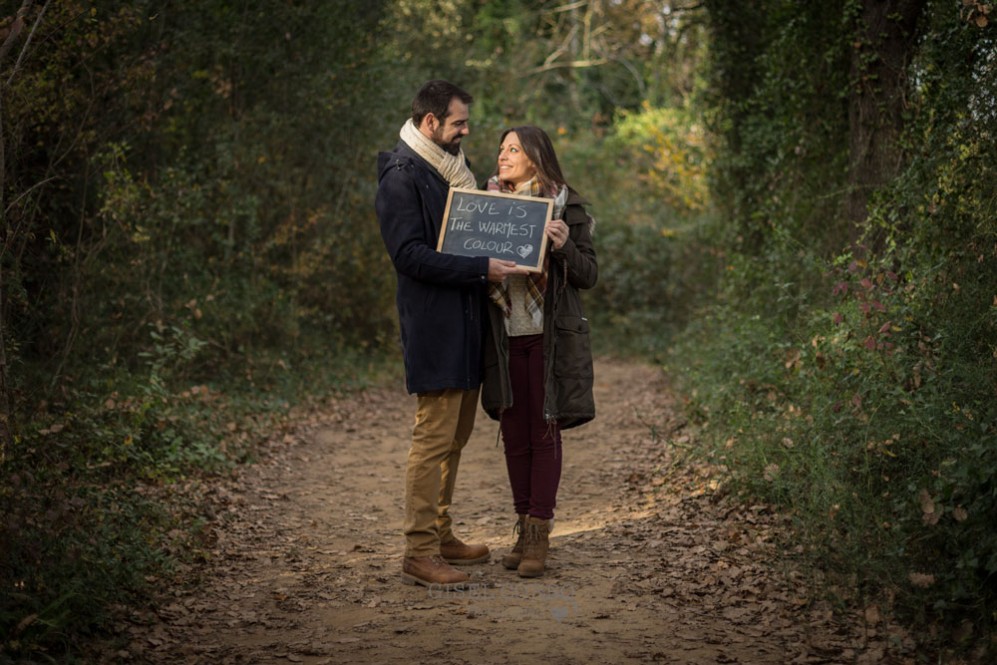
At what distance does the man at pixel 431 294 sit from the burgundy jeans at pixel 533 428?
0.94 feet

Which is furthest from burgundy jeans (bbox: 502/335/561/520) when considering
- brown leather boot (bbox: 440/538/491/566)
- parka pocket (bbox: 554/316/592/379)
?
brown leather boot (bbox: 440/538/491/566)

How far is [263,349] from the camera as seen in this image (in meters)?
Answer: 12.2

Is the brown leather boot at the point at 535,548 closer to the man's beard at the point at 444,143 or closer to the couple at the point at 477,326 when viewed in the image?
the couple at the point at 477,326

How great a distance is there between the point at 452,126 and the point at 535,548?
226 centimetres

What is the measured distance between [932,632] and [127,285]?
24.9 feet

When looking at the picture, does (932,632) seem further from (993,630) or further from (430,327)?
(430,327)

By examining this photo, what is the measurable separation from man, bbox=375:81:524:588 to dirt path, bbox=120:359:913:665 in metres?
0.45

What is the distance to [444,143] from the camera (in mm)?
5531

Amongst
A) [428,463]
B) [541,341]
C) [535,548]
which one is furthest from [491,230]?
[535,548]

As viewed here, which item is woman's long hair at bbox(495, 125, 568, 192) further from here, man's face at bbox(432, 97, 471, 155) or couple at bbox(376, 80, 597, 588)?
man's face at bbox(432, 97, 471, 155)

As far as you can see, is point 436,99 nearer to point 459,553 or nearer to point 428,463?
point 428,463

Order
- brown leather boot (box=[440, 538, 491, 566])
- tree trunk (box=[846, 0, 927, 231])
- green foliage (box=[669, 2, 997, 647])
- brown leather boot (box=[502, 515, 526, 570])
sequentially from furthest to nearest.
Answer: tree trunk (box=[846, 0, 927, 231]) < brown leather boot (box=[440, 538, 491, 566]) < brown leather boot (box=[502, 515, 526, 570]) < green foliage (box=[669, 2, 997, 647])

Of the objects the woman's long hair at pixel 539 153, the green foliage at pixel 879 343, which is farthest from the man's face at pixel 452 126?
the green foliage at pixel 879 343

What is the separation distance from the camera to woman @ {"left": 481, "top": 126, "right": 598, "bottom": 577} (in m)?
5.59
